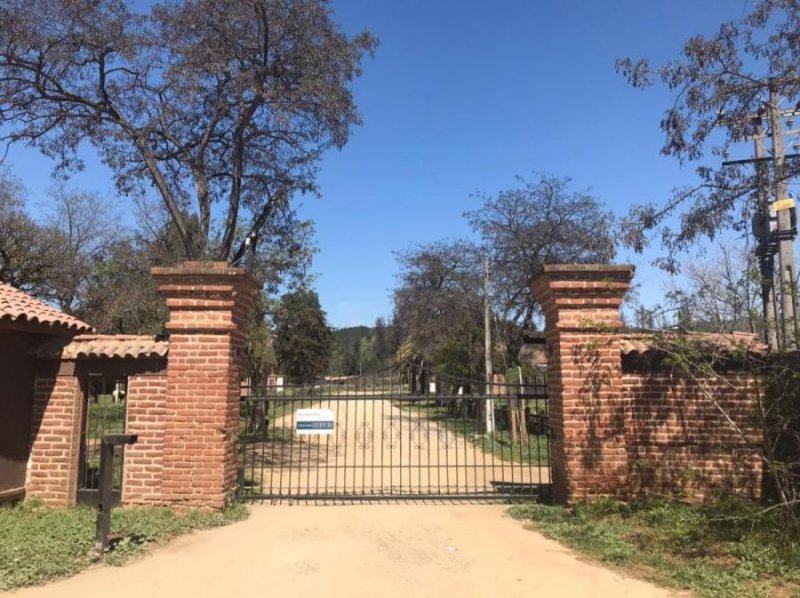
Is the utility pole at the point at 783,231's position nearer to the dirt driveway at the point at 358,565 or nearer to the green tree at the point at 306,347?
the dirt driveway at the point at 358,565

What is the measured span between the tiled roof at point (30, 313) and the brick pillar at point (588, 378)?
21.1 feet

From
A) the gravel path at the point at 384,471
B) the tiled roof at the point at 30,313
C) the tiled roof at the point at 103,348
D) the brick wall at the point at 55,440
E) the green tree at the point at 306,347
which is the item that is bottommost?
the gravel path at the point at 384,471

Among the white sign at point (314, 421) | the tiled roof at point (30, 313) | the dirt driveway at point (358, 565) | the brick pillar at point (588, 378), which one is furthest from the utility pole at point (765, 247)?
the tiled roof at point (30, 313)

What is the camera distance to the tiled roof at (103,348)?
7.95 metres

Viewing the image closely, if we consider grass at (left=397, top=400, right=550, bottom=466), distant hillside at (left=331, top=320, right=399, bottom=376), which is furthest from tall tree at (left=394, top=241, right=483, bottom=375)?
distant hillside at (left=331, top=320, right=399, bottom=376)

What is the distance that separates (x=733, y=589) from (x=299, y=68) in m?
11.4

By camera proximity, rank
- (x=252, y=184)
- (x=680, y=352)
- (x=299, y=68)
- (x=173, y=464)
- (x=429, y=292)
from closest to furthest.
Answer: (x=680, y=352), (x=173, y=464), (x=299, y=68), (x=252, y=184), (x=429, y=292)

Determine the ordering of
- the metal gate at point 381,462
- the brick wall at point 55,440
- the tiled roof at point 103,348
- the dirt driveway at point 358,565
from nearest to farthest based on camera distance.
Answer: the dirt driveway at point 358,565, the tiled roof at point 103,348, the brick wall at point 55,440, the metal gate at point 381,462

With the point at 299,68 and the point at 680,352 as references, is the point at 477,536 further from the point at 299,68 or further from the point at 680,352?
the point at 299,68

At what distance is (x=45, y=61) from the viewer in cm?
1161

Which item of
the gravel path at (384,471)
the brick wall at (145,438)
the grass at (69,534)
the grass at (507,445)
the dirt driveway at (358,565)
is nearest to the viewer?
the dirt driveway at (358,565)

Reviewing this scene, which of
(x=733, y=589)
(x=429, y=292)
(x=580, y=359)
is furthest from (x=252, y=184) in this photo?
(x=429, y=292)

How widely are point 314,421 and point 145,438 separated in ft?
7.49

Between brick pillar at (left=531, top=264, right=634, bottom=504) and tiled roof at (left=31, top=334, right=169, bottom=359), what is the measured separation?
516 centimetres
